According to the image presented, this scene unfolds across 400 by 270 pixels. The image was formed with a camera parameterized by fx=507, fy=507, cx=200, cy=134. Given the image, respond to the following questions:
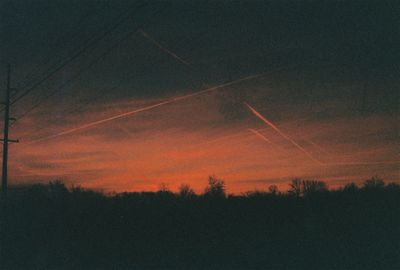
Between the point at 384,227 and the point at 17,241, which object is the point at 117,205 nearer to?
the point at 17,241

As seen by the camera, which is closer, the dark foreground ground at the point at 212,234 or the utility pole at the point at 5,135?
the dark foreground ground at the point at 212,234

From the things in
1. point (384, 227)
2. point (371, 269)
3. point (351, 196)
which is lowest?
point (371, 269)

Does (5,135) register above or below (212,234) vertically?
above

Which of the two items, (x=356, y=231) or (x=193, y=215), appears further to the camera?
(x=193, y=215)

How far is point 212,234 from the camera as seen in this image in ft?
109

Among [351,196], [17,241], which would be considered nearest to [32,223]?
[17,241]

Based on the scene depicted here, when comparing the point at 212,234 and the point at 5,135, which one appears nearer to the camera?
the point at 5,135

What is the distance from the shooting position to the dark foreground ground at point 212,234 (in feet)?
90.1

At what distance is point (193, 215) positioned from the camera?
37.3m

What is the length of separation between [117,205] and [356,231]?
66.4 ft

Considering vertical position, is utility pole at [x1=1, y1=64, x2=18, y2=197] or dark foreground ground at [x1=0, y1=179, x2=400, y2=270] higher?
utility pole at [x1=1, y1=64, x2=18, y2=197]

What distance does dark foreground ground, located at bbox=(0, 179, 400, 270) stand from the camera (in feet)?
90.1

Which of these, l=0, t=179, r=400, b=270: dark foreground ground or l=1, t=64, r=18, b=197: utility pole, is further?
l=1, t=64, r=18, b=197: utility pole

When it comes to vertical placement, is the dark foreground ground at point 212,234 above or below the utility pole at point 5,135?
below
